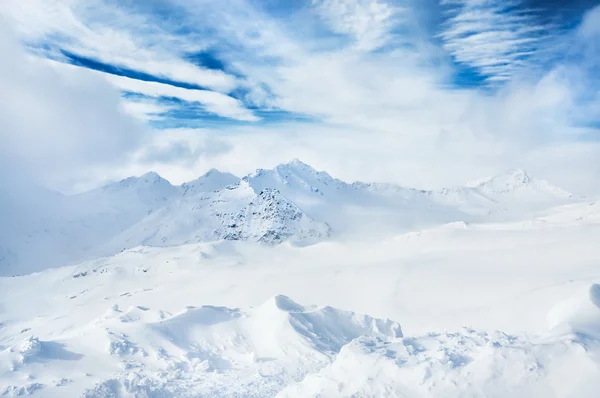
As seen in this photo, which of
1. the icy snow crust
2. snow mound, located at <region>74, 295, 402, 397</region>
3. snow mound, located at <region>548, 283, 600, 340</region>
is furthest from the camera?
snow mound, located at <region>74, 295, 402, 397</region>

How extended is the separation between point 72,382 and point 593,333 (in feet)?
128

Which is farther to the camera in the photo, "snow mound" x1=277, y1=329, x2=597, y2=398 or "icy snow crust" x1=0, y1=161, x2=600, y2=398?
"icy snow crust" x1=0, y1=161, x2=600, y2=398

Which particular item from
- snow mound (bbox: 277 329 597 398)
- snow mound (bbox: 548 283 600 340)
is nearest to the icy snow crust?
snow mound (bbox: 277 329 597 398)

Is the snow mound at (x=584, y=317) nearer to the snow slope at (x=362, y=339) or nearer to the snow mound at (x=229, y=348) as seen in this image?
the snow slope at (x=362, y=339)

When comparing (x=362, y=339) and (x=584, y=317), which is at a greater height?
(x=584, y=317)

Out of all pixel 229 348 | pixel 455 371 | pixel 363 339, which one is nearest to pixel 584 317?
pixel 455 371

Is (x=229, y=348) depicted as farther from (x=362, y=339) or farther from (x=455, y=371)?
(x=455, y=371)

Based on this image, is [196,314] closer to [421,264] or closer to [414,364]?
[414,364]

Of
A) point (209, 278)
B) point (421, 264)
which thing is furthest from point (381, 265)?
point (209, 278)

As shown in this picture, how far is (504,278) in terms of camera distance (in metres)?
93.1

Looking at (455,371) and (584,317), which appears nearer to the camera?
(455,371)

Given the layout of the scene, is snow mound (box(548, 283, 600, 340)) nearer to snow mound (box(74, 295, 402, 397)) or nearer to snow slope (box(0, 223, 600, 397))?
snow slope (box(0, 223, 600, 397))

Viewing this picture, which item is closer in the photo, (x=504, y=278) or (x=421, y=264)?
(x=504, y=278)

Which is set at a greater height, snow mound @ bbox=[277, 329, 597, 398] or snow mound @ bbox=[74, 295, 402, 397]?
snow mound @ bbox=[277, 329, 597, 398]
